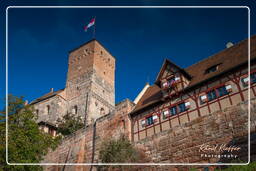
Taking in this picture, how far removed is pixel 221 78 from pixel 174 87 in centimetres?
334

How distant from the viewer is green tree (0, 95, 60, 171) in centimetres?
1571

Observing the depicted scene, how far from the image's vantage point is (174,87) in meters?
18.7

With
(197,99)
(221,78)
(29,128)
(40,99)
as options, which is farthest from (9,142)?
(40,99)

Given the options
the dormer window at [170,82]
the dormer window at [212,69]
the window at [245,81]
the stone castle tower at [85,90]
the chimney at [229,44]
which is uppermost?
the stone castle tower at [85,90]

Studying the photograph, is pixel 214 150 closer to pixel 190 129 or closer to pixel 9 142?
pixel 190 129

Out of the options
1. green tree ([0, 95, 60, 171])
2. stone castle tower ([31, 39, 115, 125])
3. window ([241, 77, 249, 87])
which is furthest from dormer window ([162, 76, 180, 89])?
stone castle tower ([31, 39, 115, 125])

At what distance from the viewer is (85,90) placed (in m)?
37.8

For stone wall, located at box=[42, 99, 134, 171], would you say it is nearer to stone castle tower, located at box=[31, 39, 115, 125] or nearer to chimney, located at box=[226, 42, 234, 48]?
stone castle tower, located at box=[31, 39, 115, 125]

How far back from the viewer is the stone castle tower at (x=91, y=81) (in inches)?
1446

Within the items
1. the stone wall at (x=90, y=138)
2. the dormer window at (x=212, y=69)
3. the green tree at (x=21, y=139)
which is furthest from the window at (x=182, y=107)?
the green tree at (x=21, y=139)

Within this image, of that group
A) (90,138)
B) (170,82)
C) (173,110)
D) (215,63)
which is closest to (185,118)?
(173,110)

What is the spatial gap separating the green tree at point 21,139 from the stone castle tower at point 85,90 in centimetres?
1580

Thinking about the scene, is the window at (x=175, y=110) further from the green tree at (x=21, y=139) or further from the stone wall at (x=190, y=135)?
the green tree at (x=21, y=139)

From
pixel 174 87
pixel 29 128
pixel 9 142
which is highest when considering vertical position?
pixel 174 87
